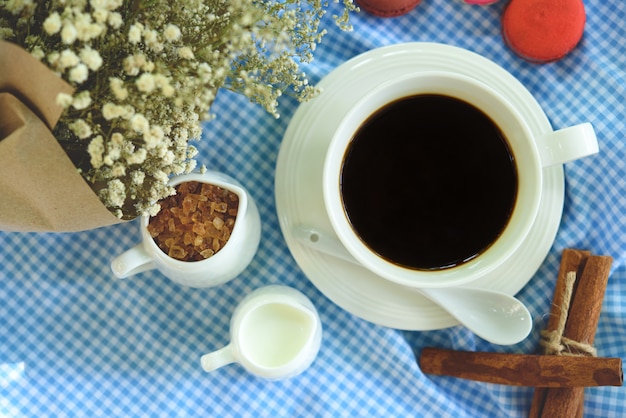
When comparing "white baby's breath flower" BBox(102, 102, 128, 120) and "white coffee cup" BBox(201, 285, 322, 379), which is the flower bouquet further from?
"white coffee cup" BBox(201, 285, 322, 379)

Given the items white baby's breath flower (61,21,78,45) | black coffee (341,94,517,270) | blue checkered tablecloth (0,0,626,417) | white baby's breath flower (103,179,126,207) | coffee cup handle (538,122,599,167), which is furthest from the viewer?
blue checkered tablecloth (0,0,626,417)

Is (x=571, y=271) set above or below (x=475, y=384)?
above

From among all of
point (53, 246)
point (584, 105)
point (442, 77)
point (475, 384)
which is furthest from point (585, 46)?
point (53, 246)

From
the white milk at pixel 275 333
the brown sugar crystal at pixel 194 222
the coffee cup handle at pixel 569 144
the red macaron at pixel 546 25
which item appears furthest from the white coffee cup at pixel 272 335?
the red macaron at pixel 546 25

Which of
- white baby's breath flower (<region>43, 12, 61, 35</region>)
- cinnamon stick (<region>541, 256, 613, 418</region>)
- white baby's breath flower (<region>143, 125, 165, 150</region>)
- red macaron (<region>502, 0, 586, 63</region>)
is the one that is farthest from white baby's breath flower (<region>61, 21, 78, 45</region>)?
cinnamon stick (<region>541, 256, 613, 418</region>)

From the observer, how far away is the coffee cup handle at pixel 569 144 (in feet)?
2.95

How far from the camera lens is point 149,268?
1096 millimetres

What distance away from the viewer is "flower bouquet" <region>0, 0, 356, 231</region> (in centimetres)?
72

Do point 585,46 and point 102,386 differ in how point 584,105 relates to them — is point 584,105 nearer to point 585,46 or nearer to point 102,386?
point 585,46

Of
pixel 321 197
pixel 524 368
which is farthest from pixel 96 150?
pixel 524 368

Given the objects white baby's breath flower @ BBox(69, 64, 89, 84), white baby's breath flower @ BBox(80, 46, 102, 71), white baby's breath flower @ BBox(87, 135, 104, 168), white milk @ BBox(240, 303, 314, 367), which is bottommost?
white milk @ BBox(240, 303, 314, 367)

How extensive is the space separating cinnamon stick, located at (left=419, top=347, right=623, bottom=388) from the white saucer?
75 mm

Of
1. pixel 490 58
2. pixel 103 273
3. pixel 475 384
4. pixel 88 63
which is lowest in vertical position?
pixel 475 384

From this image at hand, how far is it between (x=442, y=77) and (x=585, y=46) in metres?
0.32
